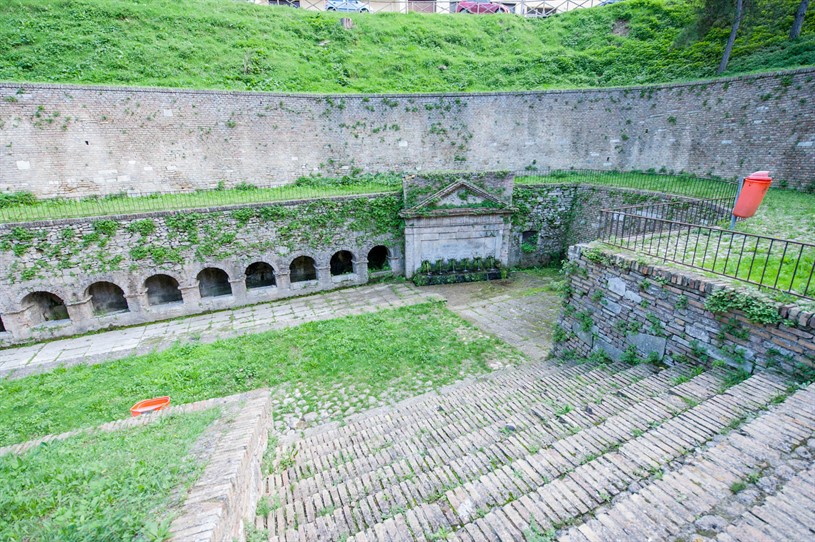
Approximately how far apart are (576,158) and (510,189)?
8026 mm

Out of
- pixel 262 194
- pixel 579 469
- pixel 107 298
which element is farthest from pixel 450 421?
pixel 107 298

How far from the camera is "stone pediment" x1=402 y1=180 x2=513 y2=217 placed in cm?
1520

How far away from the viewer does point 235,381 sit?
9289mm

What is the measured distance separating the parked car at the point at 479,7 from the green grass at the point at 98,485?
37076mm

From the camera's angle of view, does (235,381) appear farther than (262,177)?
No

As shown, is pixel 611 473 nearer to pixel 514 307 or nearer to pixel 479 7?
pixel 514 307

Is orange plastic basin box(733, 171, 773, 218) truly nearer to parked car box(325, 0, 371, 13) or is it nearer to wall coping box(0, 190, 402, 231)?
wall coping box(0, 190, 402, 231)

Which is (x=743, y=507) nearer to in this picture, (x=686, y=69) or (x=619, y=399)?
(x=619, y=399)

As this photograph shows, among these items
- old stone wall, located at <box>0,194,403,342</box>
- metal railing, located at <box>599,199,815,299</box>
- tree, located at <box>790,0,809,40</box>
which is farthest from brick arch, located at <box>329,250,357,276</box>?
tree, located at <box>790,0,809,40</box>

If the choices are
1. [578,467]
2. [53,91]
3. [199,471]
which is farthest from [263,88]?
[578,467]

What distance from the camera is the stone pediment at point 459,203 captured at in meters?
15.2

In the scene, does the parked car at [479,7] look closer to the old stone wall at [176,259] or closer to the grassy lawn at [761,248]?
the old stone wall at [176,259]

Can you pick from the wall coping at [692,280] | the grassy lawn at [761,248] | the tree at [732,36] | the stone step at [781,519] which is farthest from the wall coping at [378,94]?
the stone step at [781,519]

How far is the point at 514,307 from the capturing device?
1322cm
